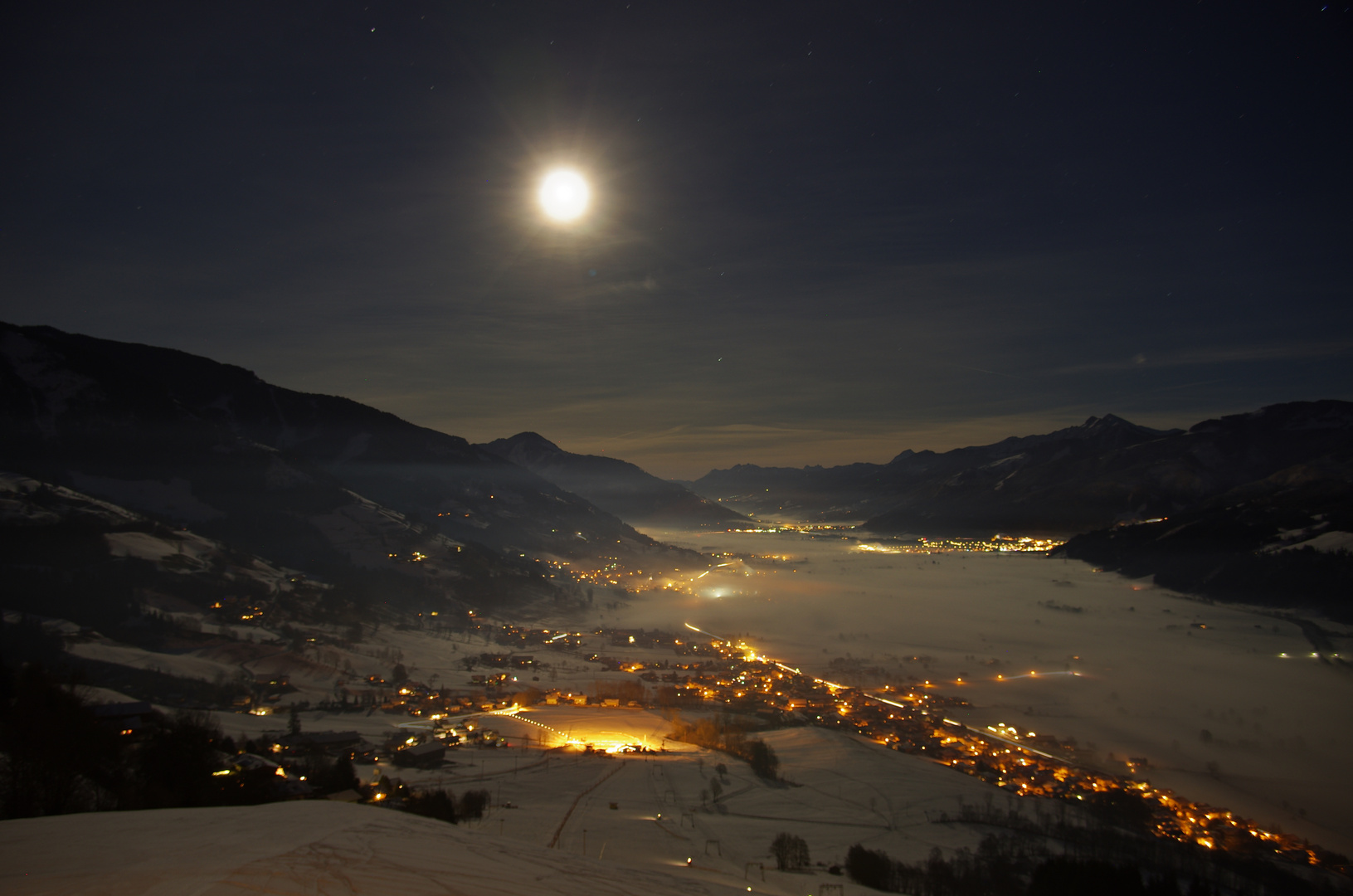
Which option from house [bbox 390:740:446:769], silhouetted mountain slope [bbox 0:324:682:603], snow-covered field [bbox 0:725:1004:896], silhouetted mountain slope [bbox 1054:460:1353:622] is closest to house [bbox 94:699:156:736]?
snow-covered field [bbox 0:725:1004:896]

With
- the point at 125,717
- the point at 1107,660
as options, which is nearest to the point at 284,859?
the point at 125,717

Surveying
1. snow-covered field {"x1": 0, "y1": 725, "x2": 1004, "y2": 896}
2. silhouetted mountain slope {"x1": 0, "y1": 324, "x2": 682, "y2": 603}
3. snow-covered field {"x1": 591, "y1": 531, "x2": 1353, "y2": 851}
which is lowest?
snow-covered field {"x1": 591, "y1": 531, "x2": 1353, "y2": 851}

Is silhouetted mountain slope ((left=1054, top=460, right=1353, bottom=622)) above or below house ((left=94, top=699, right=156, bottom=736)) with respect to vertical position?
below

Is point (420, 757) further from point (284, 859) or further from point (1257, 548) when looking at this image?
point (1257, 548)

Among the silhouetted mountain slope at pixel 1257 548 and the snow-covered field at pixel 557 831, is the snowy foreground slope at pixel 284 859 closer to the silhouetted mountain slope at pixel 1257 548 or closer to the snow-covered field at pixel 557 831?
the snow-covered field at pixel 557 831

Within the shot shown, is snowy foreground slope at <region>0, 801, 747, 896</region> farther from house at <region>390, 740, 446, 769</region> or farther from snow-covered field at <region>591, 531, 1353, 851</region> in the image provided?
snow-covered field at <region>591, 531, 1353, 851</region>

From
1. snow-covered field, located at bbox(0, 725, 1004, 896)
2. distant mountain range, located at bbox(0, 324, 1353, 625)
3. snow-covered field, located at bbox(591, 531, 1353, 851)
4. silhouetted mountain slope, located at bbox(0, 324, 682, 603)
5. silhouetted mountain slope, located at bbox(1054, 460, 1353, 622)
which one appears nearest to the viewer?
snow-covered field, located at bbox(0, 725, 1004, 896)
